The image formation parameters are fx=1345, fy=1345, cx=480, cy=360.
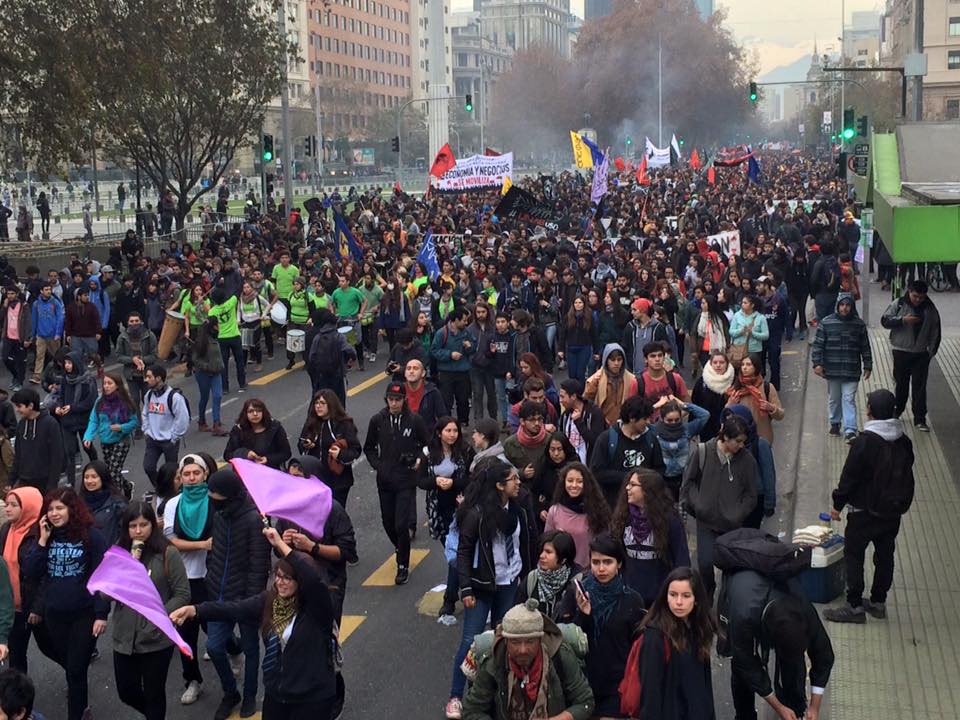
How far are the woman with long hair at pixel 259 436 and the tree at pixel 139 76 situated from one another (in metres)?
17.2

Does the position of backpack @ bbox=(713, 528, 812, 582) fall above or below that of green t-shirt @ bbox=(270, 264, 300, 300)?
below

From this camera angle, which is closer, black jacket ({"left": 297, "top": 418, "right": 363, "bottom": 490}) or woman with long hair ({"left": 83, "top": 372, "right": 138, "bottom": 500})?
black jacket ({"left": 297, "top": 418, "right": 363, "bottom": 490})

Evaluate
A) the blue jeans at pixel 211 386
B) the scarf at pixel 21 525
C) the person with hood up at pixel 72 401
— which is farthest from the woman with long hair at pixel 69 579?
the blue jeans at pixel 211 386

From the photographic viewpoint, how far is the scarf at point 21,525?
7.32 meters

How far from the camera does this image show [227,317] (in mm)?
16156

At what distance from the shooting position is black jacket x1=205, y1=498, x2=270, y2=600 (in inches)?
277

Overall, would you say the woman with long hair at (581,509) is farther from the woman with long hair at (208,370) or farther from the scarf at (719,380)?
the woman with long hair at (208,370)

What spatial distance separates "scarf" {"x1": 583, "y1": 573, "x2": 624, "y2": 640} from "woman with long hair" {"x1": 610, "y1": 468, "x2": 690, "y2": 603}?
39.3 inches

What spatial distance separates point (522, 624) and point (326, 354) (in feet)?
28.9

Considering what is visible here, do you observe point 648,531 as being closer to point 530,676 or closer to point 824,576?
point 530,676

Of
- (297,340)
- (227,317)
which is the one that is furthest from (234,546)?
(297,340)

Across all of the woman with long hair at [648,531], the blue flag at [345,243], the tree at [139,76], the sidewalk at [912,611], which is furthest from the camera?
the tree at [139,76]

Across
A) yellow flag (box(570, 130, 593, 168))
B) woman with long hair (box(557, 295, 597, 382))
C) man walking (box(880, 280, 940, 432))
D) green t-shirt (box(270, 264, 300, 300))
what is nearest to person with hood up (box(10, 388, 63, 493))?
woman with long hair (box(557, 295, 597, 382))

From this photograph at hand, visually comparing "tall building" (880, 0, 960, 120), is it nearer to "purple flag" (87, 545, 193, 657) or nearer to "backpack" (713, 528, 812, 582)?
"backpack" (713, 528, 812, 582)
